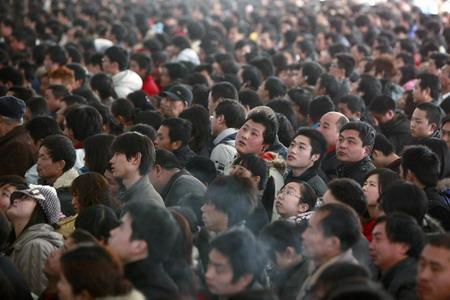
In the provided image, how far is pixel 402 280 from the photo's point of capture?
428cm

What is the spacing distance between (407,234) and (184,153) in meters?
2.65

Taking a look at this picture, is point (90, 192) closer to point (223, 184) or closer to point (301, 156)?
point (223, 184)

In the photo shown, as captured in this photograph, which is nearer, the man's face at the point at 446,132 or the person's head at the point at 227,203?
the person's head at the point at 227,203

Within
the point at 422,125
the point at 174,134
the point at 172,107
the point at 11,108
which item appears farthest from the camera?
the point at 172,107

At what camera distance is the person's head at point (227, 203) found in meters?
4.70

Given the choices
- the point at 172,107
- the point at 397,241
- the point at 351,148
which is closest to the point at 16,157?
the point at 172,107

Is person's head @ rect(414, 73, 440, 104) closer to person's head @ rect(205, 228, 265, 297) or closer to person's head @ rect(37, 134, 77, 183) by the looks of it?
person's head @ rect(37, 134, 77, 183)

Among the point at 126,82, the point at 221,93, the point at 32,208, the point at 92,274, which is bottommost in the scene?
the point at 126,82

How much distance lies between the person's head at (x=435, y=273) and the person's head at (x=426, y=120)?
3426 millimetres

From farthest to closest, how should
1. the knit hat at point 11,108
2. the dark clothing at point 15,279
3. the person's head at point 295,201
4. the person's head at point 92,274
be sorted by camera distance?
the knit hat at point 11,108 → the person's head at point 295,201 → the dark clothing at point 15,279 → the person's head at point 92,274

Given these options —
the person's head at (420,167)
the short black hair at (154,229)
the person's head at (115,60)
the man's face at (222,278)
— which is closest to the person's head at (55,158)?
the short black hair at (154,229)

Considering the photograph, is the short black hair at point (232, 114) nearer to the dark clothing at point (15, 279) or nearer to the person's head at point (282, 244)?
the person's head at point (282, 244)

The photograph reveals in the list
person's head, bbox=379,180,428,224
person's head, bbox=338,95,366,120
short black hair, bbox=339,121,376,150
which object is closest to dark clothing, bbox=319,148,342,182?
short black hair, bbox=339,121,376,150

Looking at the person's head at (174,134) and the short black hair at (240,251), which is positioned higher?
the short black hair at (240,251)
